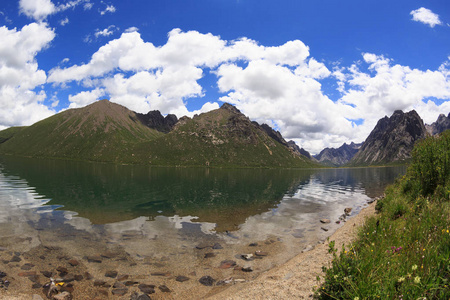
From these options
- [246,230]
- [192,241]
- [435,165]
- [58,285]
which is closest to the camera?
[58,285]

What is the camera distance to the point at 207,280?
1516 centimetres

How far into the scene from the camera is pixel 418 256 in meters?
7.27

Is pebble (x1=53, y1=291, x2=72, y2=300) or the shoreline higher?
the shoreline

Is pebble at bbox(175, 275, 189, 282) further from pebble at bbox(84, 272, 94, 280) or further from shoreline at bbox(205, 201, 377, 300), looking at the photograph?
pebble at bbox(84, 272, 94, 280)

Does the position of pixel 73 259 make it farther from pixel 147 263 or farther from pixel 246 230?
pixel 246 230

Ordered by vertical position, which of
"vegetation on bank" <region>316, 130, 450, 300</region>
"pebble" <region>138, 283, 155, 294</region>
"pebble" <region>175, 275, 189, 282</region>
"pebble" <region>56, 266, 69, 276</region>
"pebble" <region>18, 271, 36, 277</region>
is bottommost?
"pebble" <region>175, 275, 189, 282</region>

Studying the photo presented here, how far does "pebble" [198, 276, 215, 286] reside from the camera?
48.6ft

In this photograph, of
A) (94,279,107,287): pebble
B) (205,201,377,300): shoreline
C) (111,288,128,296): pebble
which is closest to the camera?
(205,201,377,300): shoreline

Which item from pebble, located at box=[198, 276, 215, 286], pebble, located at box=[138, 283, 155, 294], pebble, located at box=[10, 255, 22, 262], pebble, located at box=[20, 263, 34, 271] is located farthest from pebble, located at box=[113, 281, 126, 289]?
pebble, located at box=[10, 255, 22, 262]

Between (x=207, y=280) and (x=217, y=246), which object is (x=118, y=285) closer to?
(x=207, y=280)

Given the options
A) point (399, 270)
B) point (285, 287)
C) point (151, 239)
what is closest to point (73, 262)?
point (151, 239)

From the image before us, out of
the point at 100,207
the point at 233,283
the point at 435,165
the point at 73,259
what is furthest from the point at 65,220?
the point at 435,165

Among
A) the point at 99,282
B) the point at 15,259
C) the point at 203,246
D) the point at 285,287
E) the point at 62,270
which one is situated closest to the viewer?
the point at 285,287

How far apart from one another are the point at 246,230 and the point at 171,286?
13599mm
